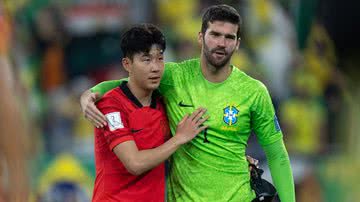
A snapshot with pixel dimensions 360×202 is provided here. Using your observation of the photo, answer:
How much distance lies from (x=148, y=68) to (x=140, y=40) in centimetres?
16

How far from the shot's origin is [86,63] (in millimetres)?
10367

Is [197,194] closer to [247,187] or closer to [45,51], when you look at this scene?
[247,187]

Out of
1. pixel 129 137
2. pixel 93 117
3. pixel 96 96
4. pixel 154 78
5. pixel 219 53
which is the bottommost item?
pixel 129 137

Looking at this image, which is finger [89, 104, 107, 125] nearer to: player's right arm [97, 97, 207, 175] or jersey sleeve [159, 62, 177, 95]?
player's right arm [97, 97, 207, 175]

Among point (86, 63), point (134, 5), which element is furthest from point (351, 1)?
point (86, 63)

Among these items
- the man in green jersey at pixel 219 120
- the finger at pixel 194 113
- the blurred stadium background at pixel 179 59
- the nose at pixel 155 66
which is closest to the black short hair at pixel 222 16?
the man in green jersey at pixel 219 120

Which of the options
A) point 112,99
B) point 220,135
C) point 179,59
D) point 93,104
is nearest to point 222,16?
point 220,135

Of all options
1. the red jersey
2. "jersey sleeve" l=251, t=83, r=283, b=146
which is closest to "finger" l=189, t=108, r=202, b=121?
the red jersey

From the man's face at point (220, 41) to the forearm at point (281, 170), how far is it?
0.58m

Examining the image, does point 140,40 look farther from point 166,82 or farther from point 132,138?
point 132,138

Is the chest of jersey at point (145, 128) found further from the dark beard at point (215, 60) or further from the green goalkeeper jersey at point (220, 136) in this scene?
the dark beard at point (215, 60)

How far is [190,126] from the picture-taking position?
478cm

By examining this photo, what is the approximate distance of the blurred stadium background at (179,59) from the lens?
998cm

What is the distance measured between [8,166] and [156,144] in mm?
3924
